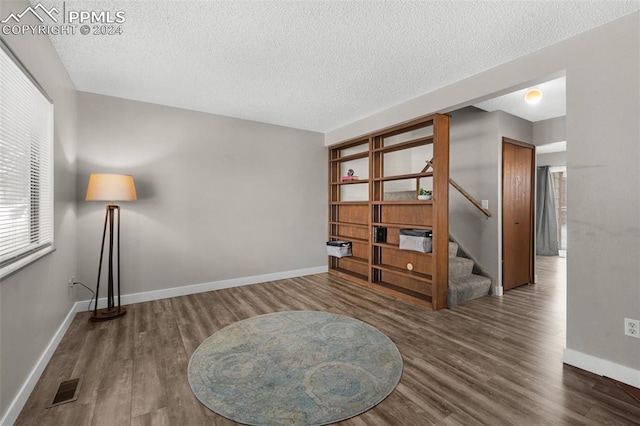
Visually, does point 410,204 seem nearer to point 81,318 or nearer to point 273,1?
point 273,1

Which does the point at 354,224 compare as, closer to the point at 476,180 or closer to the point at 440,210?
the point at 440,210

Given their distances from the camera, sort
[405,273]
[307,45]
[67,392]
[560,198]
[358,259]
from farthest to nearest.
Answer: [560,198], [358,259], [405,273], [307,45], [67,392]

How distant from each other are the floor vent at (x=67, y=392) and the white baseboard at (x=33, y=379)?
0.15m

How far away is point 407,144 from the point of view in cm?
376

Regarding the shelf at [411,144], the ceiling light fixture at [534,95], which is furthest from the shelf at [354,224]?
the ceiling light fixture at [534,95]

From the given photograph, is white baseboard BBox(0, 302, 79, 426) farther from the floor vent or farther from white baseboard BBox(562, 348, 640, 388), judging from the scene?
white baseboard BBox(562, 348, 640, 388)

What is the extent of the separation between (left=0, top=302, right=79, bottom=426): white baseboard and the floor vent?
149mm

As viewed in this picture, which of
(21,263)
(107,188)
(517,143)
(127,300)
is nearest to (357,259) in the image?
(517,143)

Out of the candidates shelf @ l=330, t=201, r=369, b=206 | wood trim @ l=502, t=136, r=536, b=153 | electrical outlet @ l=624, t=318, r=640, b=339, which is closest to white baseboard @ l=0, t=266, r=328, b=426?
shelf @ l=330, t=201, r=369, b=206

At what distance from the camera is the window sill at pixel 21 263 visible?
1536 mm

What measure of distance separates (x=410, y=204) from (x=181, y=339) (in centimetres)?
303

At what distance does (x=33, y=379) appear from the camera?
6.31 ft

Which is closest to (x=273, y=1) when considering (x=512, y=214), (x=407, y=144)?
(x=407, y=144)

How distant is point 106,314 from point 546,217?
364 inches
